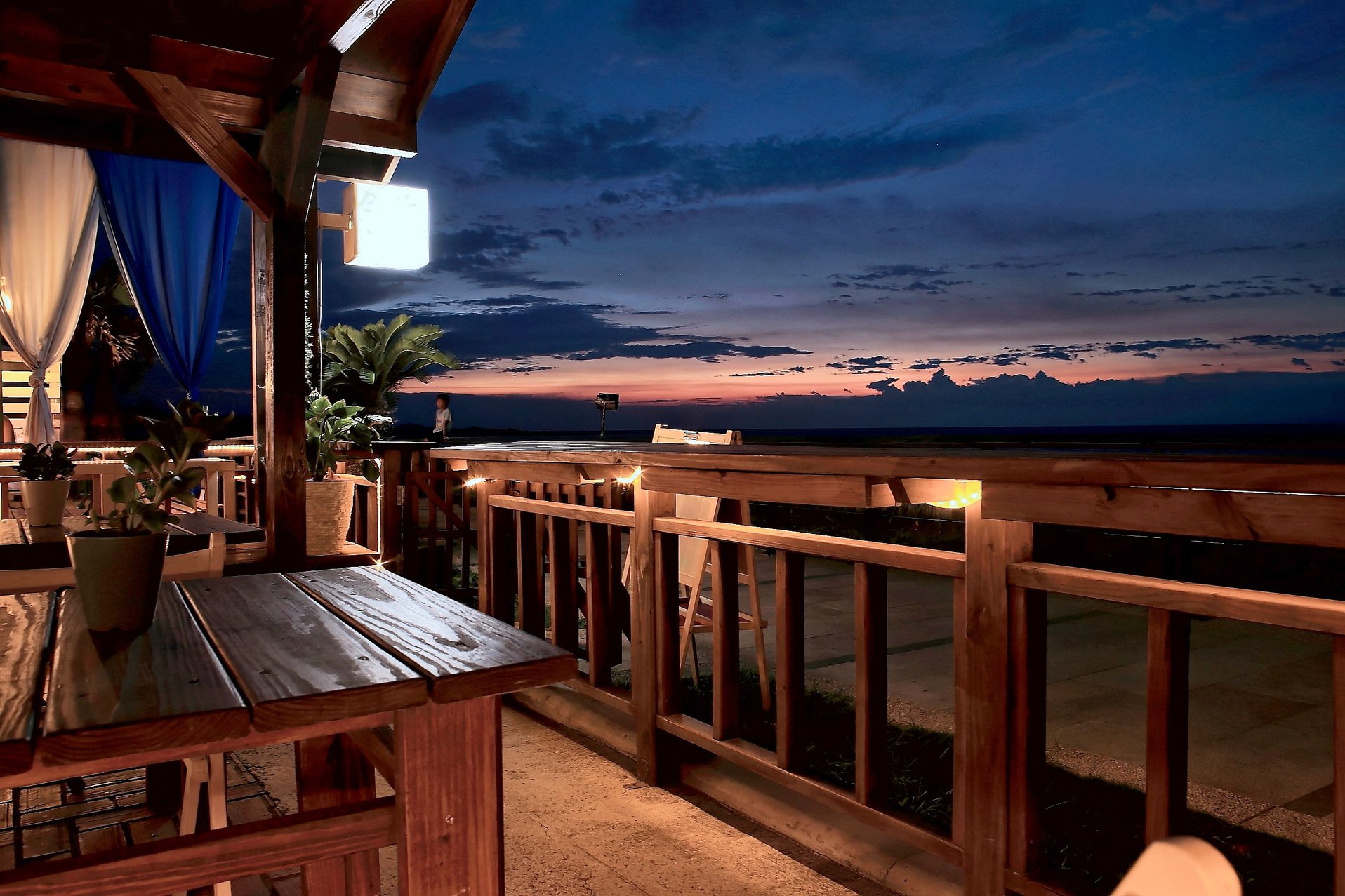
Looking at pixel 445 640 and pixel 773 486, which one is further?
pixel 773 486

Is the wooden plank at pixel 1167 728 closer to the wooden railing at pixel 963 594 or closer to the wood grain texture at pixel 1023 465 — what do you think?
the wooden railing at pixel 963 594

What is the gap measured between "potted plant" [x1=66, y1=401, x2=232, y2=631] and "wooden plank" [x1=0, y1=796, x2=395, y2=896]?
44 cm

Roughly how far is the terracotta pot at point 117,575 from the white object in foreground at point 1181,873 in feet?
4.80

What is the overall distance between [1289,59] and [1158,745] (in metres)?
35.3

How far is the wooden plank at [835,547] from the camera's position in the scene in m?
Answer: 1.94

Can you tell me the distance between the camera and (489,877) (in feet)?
4.24

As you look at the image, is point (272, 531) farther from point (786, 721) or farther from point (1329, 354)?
point (1329, 354)

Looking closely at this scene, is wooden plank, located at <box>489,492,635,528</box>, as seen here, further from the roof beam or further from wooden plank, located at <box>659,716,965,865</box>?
the roof beam

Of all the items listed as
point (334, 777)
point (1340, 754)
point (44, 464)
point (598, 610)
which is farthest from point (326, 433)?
point (1340, 754)

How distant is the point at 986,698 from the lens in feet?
5.92

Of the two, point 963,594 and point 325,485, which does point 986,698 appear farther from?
point 325,485

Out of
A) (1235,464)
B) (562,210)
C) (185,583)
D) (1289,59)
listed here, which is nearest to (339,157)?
(185,583)

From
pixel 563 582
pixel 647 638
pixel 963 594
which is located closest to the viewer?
pixel 963 594

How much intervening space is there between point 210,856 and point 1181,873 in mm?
1197
